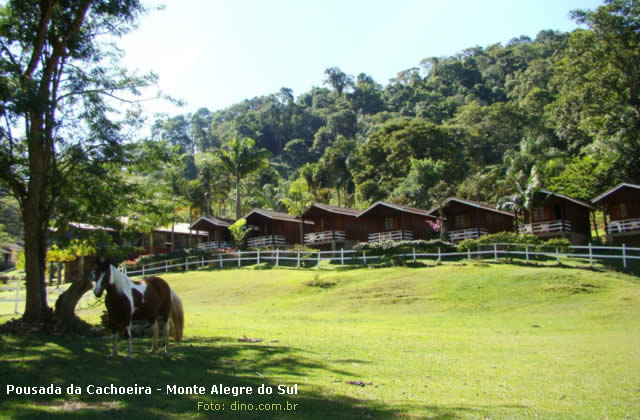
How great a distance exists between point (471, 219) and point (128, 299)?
129ft

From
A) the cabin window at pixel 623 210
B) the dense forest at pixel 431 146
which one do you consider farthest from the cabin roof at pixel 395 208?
the cabin window at pixel 623 210

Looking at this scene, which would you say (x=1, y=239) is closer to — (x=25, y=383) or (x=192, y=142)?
Result: (x=25, y=383)

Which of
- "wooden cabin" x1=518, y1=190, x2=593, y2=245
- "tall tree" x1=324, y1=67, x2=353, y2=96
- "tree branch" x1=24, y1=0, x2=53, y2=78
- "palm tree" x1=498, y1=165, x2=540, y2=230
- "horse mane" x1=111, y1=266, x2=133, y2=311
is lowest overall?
"horse mane" x1=111, y1=266, x2=133, y2=311

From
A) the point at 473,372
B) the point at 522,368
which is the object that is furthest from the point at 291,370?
the point at 522,368

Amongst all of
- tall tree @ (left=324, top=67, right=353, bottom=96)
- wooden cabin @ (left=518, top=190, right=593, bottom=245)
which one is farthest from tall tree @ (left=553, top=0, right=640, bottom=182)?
tall tree @ (left=324, top=67, right=353, bottom=96)

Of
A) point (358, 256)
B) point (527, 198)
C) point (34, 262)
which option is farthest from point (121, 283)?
point (527, 198)

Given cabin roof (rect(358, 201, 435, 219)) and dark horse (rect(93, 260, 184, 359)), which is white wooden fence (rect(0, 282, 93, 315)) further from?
cabin roof (rect(358, 201, 435, 219))

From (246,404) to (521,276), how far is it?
846 inches

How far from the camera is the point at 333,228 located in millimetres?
45469

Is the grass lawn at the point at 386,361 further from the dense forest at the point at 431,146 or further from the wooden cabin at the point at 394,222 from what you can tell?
the wooden cabin at the point at 394,222

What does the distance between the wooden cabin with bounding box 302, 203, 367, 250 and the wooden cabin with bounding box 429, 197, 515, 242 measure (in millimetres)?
7300

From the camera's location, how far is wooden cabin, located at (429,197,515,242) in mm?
42781

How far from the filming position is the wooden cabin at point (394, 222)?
4391 cm

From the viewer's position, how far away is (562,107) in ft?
139
